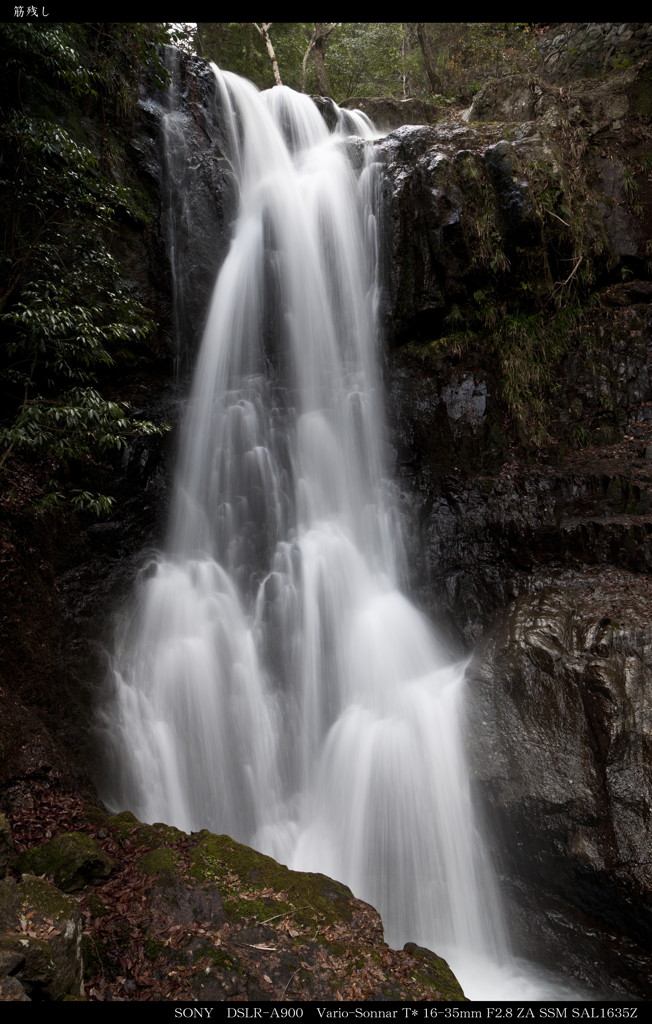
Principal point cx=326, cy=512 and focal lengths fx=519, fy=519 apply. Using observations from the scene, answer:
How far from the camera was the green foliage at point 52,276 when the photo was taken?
20.2 feet

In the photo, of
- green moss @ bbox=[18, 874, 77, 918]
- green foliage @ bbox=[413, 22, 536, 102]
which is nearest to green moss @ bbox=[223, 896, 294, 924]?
green moss @ bbox=[18, 874, 77, 918]

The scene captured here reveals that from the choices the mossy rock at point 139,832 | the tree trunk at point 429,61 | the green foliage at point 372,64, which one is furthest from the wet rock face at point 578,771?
the green foliage at point 372,64

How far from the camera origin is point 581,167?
10.6m

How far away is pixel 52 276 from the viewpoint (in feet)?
23.4

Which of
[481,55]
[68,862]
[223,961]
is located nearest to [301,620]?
[68,862]

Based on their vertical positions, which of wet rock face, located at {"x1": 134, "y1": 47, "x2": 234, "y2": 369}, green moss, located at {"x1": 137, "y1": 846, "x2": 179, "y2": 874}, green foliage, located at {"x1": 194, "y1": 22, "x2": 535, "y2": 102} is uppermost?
green foliage, located at {"x1": 194, "y1": 22, "x2": 535, "y2": 102}

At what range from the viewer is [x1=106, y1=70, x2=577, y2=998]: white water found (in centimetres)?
597

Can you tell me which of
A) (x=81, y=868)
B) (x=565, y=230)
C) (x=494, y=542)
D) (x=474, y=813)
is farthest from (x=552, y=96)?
(x=81, y=868)

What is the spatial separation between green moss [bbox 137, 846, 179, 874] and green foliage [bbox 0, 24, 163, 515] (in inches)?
151

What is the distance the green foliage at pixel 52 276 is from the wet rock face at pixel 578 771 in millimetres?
5623

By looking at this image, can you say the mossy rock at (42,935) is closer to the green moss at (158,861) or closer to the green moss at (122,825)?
the green moss at (158,861)

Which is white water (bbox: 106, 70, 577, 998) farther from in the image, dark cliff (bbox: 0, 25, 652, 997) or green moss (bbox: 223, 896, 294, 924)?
Result: green moss (bbox: 223, 896, 294, 924)

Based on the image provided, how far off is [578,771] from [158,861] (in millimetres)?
4502

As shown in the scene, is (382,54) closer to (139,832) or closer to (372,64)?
(372,64)
